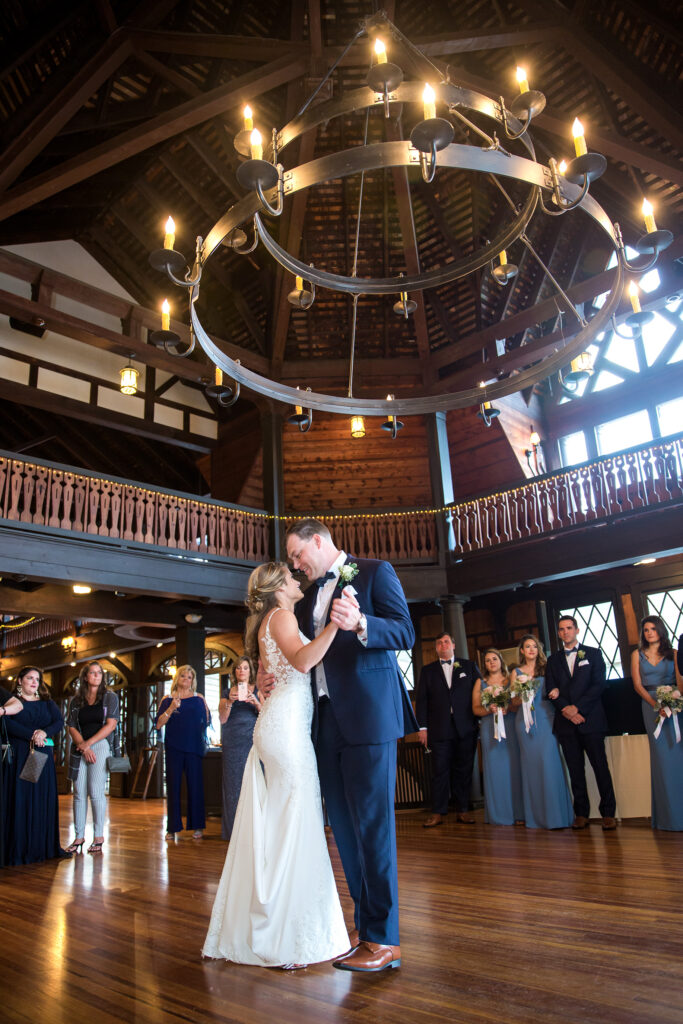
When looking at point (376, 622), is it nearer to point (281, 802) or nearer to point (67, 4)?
point (281, 802)

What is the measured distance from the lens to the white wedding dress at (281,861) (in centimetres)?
240

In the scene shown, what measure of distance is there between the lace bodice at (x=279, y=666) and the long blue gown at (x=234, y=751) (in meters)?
3.95

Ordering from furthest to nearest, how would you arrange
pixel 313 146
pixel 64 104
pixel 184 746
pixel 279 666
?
pixel 313 146 < pixel 64 104 < pixel 184 746 < pixel 279 666

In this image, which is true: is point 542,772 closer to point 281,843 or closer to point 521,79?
point 281,843

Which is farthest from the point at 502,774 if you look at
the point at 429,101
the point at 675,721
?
the point at 429,101

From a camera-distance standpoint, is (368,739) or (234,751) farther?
(234,751)

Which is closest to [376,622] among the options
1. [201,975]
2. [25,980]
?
[201,975]

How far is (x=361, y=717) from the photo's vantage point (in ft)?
8.00

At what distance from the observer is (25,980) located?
93.6 inches

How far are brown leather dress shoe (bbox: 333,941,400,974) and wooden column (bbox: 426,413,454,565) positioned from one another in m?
9.05

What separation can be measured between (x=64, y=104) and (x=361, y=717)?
763cm

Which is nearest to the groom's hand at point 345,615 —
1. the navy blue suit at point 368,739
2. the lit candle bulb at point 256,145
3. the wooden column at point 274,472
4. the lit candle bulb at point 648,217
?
the navy blue suit at point 368,739

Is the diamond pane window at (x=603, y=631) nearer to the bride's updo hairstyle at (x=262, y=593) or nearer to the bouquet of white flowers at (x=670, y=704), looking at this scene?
the bouquet of white flowers at (x=670, y=704)

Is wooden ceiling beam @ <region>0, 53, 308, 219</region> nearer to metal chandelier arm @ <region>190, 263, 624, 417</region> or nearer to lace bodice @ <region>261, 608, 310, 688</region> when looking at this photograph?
metal chandelier arm @ <region>190, 263, 624, 417</region>
